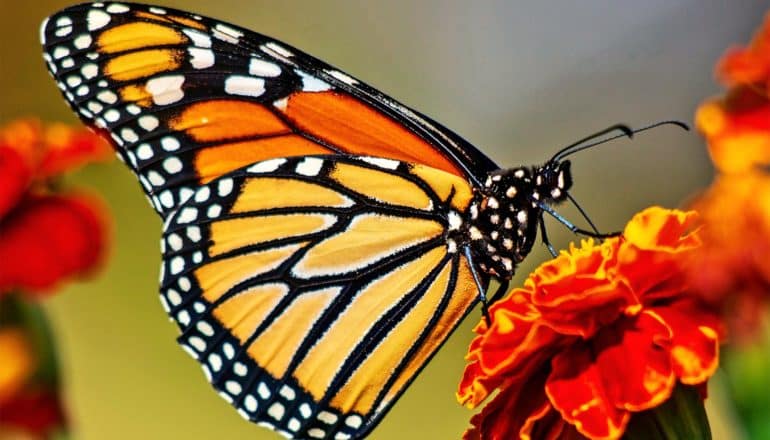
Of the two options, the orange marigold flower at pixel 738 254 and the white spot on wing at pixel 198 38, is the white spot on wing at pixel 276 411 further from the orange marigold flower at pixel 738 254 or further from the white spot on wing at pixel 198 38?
the orange marigold flower at pixel 738 254

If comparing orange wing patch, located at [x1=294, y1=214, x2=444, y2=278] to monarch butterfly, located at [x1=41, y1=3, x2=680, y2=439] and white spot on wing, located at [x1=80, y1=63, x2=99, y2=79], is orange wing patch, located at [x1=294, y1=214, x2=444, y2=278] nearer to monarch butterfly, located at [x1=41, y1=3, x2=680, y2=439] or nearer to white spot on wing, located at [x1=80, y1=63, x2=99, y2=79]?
monarch butterfly, located at [x1=41, y1=3, x2=680, y2=439]

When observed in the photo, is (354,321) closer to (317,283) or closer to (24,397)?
(317,283)

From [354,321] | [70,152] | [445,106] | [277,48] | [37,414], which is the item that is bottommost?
[37,414]

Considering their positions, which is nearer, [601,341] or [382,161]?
[601,341]

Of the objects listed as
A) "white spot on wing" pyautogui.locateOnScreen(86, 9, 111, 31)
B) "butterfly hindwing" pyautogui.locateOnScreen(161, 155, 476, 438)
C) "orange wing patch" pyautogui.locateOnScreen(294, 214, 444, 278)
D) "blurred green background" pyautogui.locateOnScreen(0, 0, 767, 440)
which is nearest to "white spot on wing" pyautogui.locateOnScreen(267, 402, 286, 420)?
"butterfly hindwing" pyautogui.locateOnScreen(161, 155, 476, 438)

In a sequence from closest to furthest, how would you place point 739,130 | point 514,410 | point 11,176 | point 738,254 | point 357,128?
point 738,254 < point 739,130 < point 514,410 < point 11,176 < point 357,128

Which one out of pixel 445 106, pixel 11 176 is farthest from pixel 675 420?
pixel 445 106
